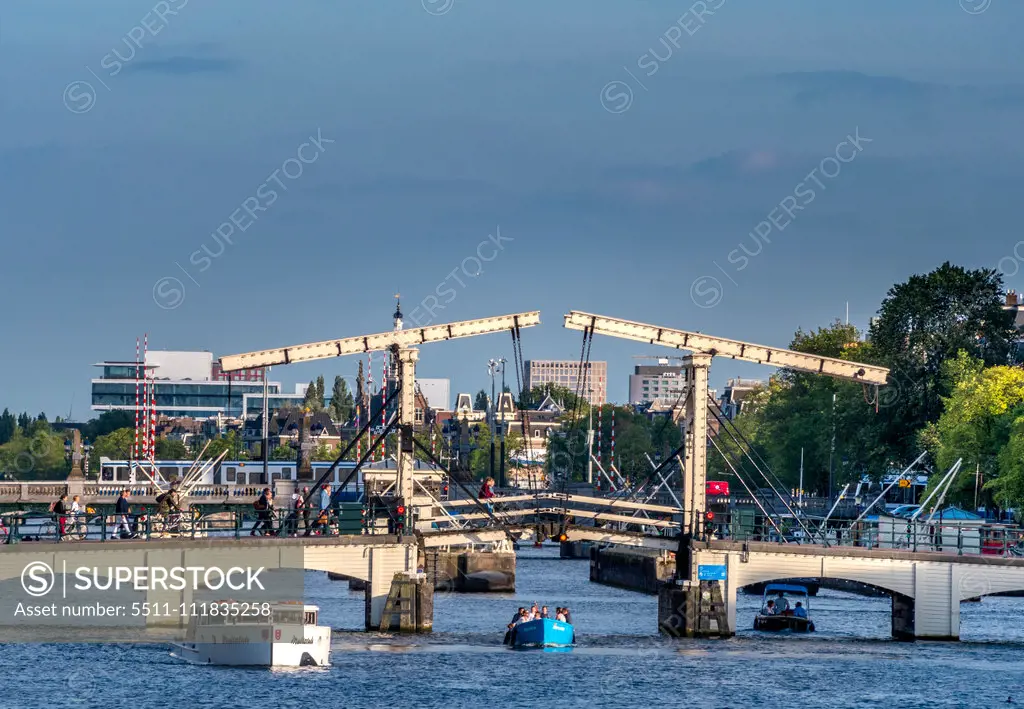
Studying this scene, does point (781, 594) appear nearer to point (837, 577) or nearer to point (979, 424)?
point (837, 577)

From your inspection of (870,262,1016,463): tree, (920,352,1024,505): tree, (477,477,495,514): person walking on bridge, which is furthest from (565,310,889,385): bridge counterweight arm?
(870,262,1016,463): tree

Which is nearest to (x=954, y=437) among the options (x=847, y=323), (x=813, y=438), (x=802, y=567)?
(x=813, y=438)

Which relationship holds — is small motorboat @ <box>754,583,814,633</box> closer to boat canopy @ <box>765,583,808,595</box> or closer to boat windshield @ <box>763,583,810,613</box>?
boat windshield @ <box>763,583,810,613</box>

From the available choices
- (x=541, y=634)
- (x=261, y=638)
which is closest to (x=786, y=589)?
(x=541, y=634)

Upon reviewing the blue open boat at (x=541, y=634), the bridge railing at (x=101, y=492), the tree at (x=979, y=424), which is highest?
the tree at (x=979, y=424)

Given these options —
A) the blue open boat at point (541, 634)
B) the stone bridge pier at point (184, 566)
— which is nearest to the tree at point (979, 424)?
the blue open boat at point (541, 634)

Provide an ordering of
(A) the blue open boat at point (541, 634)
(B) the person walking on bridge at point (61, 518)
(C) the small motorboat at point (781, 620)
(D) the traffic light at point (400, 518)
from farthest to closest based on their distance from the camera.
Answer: (C) the small motorboat at point (781, 620) < (A) the blue open boat at point (541, 634) < (D) the traffic light at point (400, 518) < (B) the person walking on bridge at point (61, 518)

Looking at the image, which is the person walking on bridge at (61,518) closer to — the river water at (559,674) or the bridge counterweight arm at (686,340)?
the river water at (559,674)

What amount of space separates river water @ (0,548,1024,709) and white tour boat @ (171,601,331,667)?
615 mm

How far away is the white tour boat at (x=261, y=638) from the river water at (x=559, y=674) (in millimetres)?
615

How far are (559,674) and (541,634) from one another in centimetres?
559

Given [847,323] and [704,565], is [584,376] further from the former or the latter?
[847,323]

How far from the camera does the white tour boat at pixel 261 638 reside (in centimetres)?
5653

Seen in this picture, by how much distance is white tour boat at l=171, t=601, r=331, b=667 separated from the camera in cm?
5653
